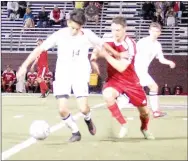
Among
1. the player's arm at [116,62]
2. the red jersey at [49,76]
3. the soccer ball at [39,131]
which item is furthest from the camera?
the red jersey at [49,76]

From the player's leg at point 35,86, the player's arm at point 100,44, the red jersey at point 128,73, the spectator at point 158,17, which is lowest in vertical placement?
the player's leg at point 35,86

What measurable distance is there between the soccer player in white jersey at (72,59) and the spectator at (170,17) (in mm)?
1916

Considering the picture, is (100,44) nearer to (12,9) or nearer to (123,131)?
Result: (123,131)

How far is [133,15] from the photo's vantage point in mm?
5094

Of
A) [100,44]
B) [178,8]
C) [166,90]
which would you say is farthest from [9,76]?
[178,8]

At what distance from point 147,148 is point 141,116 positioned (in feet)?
1.45

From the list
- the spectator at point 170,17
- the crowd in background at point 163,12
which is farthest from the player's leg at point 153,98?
the spectator at point 170,17

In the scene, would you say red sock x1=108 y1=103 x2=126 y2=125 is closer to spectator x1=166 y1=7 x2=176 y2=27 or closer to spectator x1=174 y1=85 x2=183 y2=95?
spectator x1=166 y1=7 x2=176 y2=27

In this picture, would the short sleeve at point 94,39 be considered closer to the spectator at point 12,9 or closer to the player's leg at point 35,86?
the spectator at point 12,9

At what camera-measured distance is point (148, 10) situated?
5.06 metres

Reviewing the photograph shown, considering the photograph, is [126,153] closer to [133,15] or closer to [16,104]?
[133,15]

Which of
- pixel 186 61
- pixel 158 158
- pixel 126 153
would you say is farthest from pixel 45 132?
pixel 186 61

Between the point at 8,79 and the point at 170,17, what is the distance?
1750 mm

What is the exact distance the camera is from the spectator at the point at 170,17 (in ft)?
16.5
